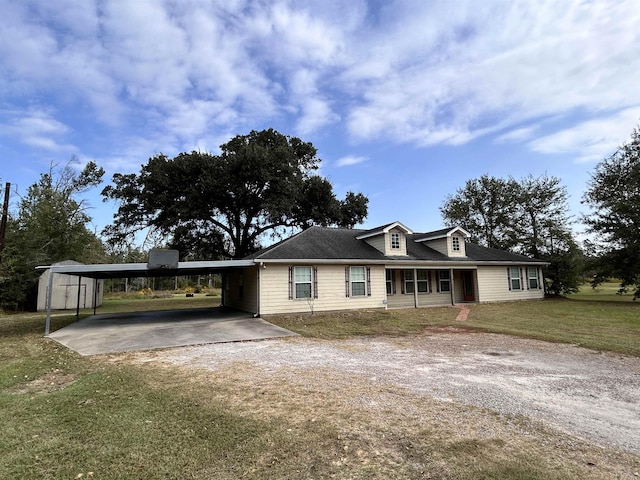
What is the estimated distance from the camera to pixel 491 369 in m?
6.25

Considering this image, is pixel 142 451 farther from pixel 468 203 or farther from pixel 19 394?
pixel 468 203

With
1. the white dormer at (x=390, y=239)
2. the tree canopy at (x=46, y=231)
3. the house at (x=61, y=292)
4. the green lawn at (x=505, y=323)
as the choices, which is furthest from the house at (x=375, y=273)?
the tree canopy at (x=46, y=231)

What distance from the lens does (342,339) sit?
31.9ft

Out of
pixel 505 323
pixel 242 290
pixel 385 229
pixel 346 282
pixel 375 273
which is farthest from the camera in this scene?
pixel 385 229

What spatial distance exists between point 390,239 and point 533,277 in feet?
36.1

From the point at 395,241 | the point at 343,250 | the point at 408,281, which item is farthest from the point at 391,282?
the point at 343,250

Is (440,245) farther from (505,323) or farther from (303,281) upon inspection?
(303,281)

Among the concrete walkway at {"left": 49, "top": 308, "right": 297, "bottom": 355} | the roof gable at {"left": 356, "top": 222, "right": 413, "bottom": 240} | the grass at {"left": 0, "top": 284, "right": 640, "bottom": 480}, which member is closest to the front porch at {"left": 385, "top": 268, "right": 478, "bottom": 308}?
the roof gable at {"left": 356, "top": 222, "right": 413, "bottom": 240}

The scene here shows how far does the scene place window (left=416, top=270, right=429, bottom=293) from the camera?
18.6 m

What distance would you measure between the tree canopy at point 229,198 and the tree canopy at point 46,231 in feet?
9.91

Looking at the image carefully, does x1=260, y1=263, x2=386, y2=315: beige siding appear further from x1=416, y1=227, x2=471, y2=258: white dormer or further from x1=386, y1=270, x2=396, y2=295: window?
x1=416, y1=227, x2=471, y2=258: white dormer

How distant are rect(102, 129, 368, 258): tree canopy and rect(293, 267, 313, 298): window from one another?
9766mm

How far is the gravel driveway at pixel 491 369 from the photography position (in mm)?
4145

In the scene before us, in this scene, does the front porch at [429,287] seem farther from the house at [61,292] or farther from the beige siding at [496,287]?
the house at [61,292]
